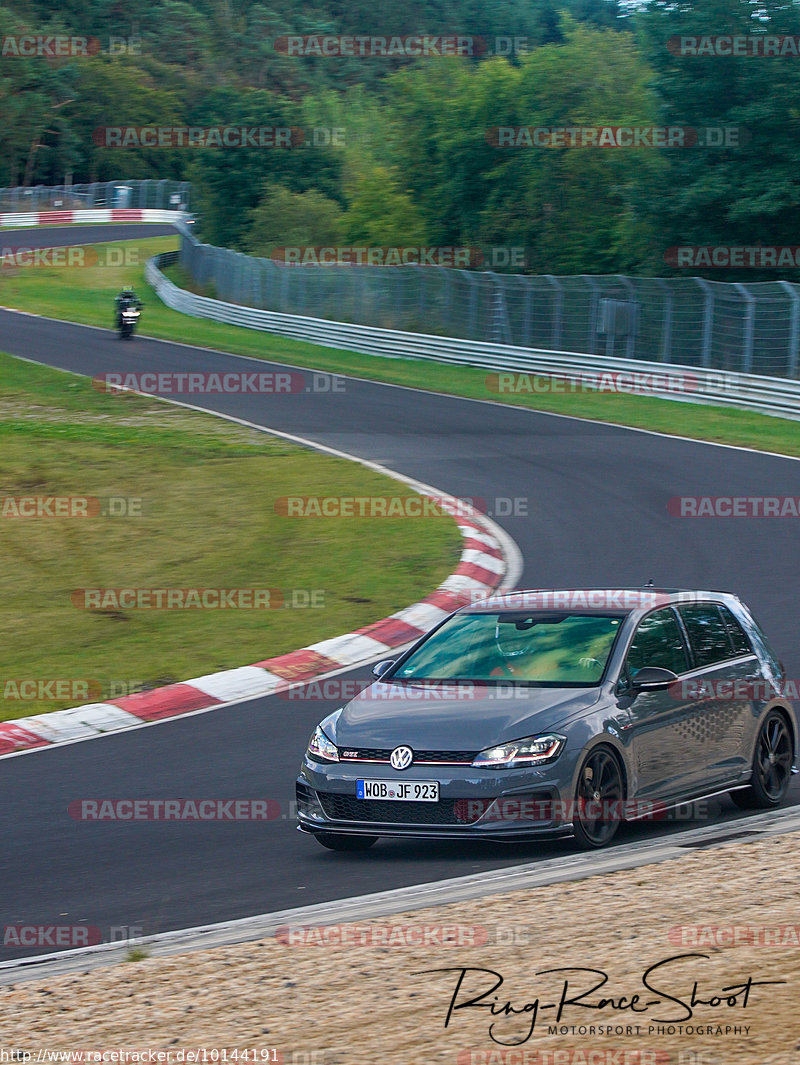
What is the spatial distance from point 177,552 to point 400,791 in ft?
33.7

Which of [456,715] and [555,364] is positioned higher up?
[555,364]

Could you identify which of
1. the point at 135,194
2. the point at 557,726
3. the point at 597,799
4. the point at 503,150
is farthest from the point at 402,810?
the point at 135,194

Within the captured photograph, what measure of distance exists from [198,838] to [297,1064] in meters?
3.77

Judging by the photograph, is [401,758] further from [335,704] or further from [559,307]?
[559,307]

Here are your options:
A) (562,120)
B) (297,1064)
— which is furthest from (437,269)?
(297,1064)

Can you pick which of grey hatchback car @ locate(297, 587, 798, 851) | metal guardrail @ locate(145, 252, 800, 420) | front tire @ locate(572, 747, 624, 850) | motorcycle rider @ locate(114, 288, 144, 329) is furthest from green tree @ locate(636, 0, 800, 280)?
front tire @ locate(572, 747, 624, 850)

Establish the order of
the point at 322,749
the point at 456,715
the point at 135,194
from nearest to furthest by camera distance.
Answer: the point at 456,715, the point at 322,749, the point at 135,194

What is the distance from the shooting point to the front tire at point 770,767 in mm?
8898

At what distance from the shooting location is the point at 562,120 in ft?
174

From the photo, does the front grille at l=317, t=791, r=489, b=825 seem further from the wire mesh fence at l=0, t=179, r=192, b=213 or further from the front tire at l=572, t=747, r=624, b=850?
the wire mesh fence at l=0, t=179, r=192, b=213

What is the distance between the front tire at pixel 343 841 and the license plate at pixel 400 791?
31cm

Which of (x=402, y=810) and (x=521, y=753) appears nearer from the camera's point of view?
(x=521, y=753)

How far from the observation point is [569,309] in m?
36.7

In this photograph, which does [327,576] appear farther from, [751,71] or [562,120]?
[562,120]
